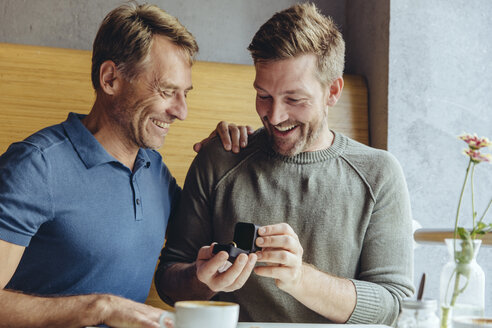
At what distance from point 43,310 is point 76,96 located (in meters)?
1.02

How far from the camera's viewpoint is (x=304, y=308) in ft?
4.16

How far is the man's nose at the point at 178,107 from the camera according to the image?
1376mm

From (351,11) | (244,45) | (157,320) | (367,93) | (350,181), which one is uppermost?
(351,11)

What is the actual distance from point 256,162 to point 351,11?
→ 1156 millimetres

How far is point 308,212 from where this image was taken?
1313mm

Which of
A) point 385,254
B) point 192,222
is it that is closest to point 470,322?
point 385,254

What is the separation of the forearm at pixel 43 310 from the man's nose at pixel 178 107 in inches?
21.1

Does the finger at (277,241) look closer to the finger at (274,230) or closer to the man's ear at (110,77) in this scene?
the finger at (274,230)

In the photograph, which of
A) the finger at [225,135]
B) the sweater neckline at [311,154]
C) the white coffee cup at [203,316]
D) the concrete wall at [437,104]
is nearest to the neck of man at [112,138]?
the finger at [225,135]

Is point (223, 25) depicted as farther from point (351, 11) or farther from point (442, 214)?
point (442, 214)

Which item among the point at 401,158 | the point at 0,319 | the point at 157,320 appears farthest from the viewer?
the point at 401,158

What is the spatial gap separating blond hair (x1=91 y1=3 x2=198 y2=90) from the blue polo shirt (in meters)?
0.19

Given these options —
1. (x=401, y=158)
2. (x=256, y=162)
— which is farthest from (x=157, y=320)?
(x=401, y=158)

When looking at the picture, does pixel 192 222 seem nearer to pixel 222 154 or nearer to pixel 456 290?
pixel 222 154
